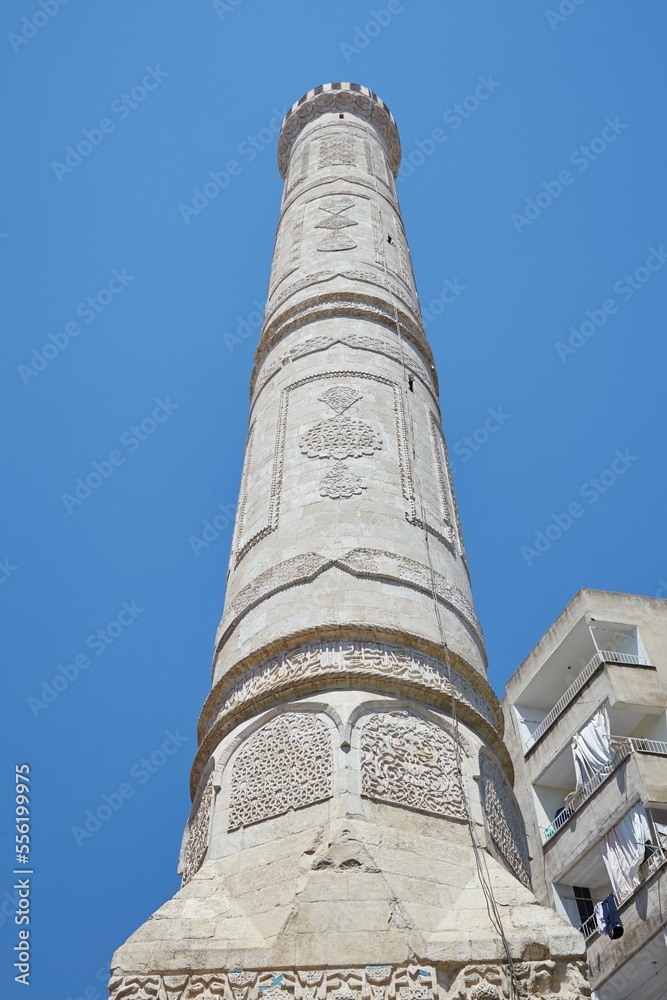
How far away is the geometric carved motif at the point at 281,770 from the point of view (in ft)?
17.0

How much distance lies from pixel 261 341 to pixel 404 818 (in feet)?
19.1

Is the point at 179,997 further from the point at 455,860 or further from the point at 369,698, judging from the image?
the point at 369,698

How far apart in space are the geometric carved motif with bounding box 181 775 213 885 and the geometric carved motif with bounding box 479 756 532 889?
1600mm

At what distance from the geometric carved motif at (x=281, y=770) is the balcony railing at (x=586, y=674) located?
1025 centimetres

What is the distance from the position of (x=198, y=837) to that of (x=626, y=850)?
28.5ft

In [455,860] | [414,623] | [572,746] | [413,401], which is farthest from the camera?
[572,746]

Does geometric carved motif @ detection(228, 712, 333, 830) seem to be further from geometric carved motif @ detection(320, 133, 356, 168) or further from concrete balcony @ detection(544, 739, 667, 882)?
geometric carved motif @ detection(320, 133, 356, 168)

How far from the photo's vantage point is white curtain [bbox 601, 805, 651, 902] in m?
12.2

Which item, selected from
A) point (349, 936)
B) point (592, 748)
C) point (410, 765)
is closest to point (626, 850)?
point (592, 748)

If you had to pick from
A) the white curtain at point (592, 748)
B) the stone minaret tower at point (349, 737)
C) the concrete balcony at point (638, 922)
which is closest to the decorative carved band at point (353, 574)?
the stone minaret tower at point (349, 737)

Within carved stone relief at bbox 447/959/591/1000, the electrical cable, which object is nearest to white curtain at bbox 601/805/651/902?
the electrical cable

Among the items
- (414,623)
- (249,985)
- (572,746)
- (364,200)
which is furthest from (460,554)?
(572,746)

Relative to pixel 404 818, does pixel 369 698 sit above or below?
above

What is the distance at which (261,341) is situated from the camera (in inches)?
381
